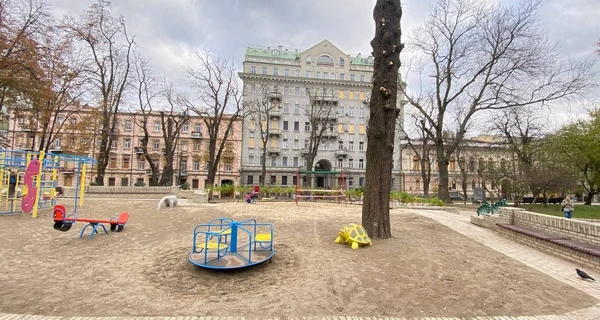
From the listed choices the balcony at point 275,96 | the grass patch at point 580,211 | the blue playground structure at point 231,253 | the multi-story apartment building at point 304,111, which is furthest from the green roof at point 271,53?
the blue playground structure at point 231,253

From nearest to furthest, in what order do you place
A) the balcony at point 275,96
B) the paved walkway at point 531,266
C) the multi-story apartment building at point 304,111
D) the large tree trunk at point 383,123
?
the paved walkway at point 531,266, the large tree trunk at point 383,123, the balcony at point 275,96, the multi-story apartment building at point 304,111

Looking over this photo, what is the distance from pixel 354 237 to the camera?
6.74m

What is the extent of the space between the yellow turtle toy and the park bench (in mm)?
4425

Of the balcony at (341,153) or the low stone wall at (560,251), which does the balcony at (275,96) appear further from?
the low stone wall at (560,251)

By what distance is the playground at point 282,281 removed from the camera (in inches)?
156

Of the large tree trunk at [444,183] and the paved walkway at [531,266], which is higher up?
the large tree trunk at [444,183]

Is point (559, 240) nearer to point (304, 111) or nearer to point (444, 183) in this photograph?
point (444, 183)

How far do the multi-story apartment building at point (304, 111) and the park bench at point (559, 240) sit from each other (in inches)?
1503

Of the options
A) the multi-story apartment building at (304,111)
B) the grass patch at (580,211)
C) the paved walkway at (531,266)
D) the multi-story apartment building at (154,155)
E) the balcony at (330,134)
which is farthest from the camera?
the balcony at (330,134)

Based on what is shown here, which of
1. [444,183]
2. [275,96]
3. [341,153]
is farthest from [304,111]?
[444,183]

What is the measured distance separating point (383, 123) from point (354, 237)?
3.01 m

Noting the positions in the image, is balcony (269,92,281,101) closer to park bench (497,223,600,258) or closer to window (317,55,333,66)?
window (317,55,333,66)

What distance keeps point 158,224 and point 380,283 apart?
7626 millimetres

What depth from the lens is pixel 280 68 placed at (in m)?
49.4
